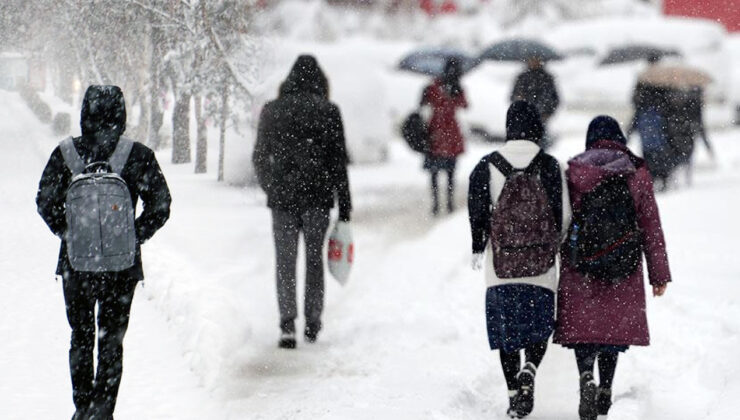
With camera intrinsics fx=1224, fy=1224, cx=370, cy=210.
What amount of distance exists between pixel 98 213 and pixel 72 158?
0.26 m

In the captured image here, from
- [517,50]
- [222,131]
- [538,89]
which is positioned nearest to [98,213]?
[222,131]

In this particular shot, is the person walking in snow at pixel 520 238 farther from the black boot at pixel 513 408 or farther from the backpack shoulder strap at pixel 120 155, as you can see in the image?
the backpack shoulder strap at pixel 120 155

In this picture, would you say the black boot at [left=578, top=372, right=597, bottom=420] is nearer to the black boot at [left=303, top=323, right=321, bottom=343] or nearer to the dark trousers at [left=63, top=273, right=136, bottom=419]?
the dark trousers at [left=63, top=273, right=136, bottom=419]

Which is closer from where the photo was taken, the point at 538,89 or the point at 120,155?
the point at 120,155

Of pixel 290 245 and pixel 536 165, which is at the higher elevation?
pixel 536 165

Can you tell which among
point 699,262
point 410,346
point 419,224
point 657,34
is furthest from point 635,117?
point 657,34

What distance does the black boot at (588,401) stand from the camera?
5961 millimetres

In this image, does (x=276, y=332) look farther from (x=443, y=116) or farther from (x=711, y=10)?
(x=711, y=10)

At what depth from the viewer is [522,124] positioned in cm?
635

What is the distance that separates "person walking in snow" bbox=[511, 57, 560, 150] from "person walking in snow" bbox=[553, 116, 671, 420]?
22.1 feet

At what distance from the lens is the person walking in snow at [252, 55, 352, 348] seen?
25.8ft

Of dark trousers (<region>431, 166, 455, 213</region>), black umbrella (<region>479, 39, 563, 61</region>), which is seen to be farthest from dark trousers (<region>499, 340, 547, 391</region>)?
black umbrella (<region>479, 39, 563, 61</region>)

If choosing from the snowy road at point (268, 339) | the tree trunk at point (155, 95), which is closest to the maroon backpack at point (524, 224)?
the snowy road at point (268, 339)

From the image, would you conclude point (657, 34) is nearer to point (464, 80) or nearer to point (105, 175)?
point (464, 80)
